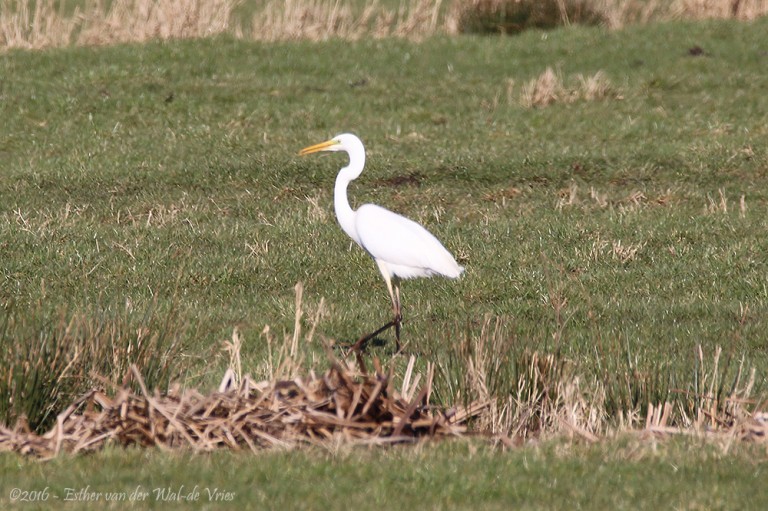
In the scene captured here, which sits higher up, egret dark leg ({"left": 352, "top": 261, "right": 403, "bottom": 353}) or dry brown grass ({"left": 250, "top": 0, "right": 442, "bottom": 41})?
dry brown grass ({"left": 250, "top": 0, "right": 442, "bottom": 41})

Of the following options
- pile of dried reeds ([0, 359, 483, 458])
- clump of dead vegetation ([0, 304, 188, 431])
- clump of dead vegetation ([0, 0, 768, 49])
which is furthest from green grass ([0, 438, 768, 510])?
clump of dead vegetation ([0, 0, 768, 49])

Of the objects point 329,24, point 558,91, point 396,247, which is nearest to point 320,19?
point 329,24

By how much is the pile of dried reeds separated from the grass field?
0.21m

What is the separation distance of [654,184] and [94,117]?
773cm

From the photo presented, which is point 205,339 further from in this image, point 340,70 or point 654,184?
point 340,70

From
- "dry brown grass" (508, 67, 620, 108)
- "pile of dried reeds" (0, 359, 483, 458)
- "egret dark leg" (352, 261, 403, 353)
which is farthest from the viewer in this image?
"dry brown grass" (508, 67, 620, 108)

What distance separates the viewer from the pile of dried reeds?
6121 millimetres

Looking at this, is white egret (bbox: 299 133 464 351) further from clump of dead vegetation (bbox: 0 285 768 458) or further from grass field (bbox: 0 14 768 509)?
clump of dead vegetation (bbox: 0 285 768 458)

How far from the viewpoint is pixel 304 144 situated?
1667 centimetres

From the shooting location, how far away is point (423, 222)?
13125mm

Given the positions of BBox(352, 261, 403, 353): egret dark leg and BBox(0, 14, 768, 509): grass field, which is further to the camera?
BBox(352, 261, 403, 353): egret dark leg

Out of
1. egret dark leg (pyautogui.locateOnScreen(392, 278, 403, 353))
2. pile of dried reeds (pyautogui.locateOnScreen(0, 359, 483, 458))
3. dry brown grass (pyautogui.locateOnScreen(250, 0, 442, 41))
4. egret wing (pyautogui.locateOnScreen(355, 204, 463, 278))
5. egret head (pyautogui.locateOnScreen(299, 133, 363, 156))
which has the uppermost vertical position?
dry brown grass (pyautogui.locateOnScreen(250, 0, 442, 41))

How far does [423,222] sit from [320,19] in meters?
10.2

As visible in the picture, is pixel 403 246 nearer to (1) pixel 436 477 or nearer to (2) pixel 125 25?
(1) pixel 436 477
